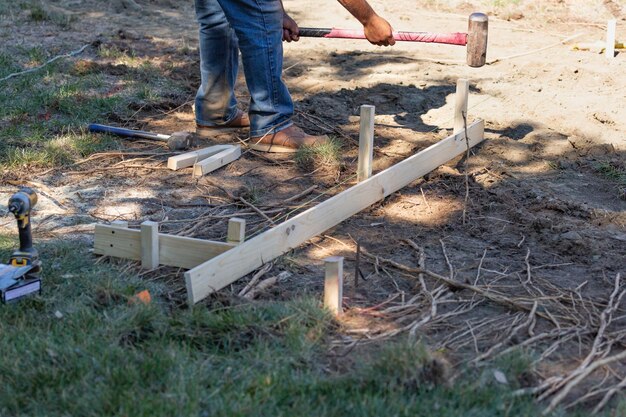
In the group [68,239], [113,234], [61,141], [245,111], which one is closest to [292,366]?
[113,234]

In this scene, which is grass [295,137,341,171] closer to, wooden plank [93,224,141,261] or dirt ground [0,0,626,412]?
dirt ground [0,0,626,412]

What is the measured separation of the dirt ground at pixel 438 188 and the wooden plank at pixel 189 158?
6 cm

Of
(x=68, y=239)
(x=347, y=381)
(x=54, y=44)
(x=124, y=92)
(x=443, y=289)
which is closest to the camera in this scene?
(x=347, y=381)

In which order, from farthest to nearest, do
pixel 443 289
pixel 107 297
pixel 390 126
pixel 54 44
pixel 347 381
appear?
pixel 54 44
pixel 390 126
pixel 443 289
pixel 107 297
pixel 347 381

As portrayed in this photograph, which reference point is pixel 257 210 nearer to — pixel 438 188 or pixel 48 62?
pixel 438 188

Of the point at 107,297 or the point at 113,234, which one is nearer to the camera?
the point at 107,297

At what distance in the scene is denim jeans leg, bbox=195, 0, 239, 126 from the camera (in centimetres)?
537

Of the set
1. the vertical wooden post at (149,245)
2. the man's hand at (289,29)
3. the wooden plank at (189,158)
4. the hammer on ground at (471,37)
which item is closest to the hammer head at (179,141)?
the wooden plank at (189,158)

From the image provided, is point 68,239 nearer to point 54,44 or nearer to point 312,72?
point 312,72

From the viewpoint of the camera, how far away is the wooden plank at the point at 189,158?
195 inches

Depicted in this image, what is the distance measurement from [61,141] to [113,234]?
1785 mm

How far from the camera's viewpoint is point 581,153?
17.5 ft

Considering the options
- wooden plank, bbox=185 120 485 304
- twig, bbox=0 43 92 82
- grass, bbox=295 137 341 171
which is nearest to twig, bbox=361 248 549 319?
wooden plank, bbox=185 120 485 304

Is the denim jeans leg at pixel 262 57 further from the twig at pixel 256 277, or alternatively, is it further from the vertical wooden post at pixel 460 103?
the twig at pixel 256 277
